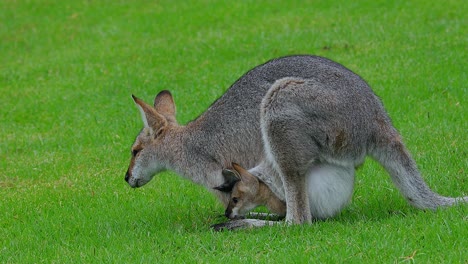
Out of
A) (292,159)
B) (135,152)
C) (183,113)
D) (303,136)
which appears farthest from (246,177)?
(183,113)

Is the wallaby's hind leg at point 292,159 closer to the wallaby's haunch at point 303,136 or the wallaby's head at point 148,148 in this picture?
the wallaby's haunch at point 303,136

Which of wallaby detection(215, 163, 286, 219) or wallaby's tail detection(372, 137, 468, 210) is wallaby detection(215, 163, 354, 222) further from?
wallaby's tail detection(372, 137, 468, 210)

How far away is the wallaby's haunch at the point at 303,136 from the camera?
6.67m

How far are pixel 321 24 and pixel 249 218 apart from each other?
8813mm

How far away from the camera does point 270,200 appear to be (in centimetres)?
736

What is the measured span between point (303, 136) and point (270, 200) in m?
0.93

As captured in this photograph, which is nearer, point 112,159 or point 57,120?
point 112,159

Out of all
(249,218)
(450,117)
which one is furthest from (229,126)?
(450,117)

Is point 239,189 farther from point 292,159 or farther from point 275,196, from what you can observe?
point 292,159

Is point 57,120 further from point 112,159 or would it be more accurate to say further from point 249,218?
point 249,218

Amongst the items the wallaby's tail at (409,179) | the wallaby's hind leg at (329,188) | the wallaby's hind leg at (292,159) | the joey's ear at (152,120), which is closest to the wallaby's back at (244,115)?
the joey's ear at (152,120)

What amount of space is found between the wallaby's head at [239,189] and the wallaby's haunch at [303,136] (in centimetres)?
9

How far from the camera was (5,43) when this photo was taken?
17.4 meters

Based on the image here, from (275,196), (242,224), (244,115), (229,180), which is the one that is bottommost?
(242,224)
